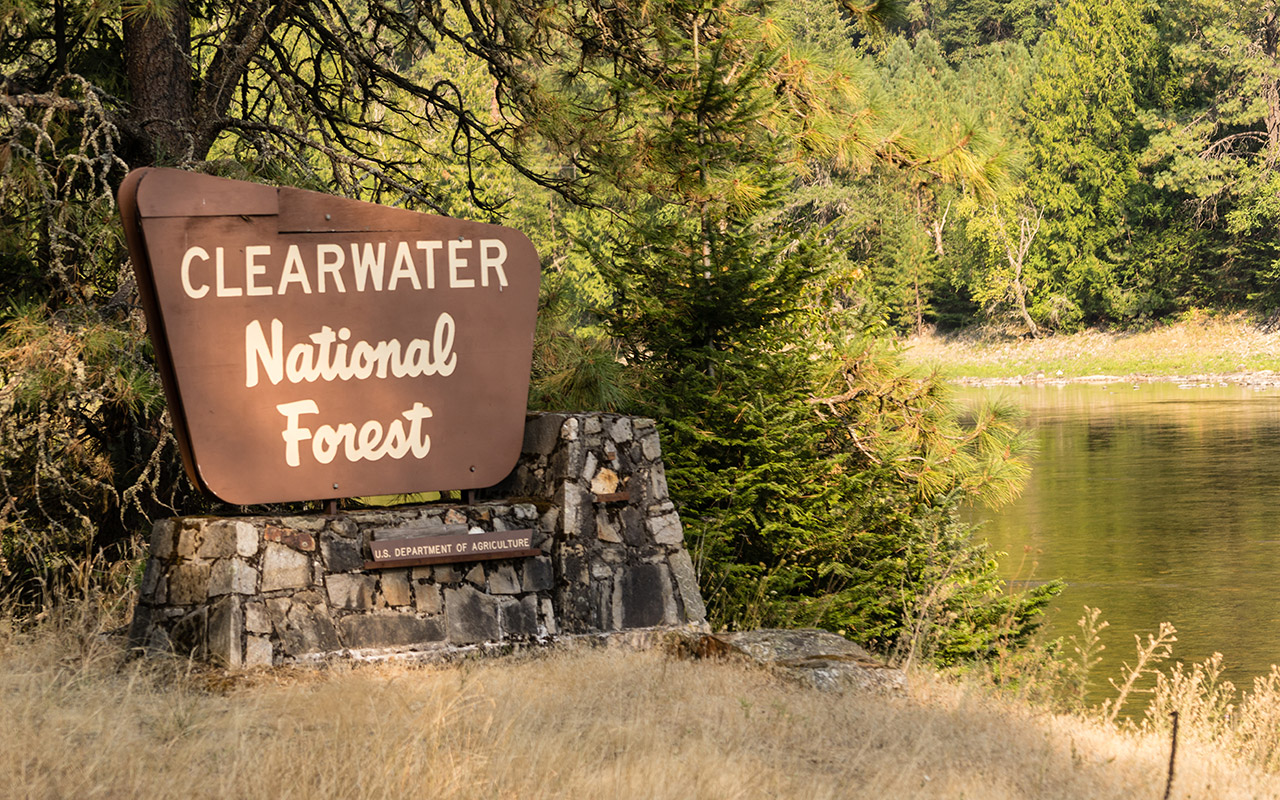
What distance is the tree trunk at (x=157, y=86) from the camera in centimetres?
941

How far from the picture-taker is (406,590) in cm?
721

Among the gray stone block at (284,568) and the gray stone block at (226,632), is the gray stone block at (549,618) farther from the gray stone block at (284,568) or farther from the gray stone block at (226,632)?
the gray stone block at (226,632)

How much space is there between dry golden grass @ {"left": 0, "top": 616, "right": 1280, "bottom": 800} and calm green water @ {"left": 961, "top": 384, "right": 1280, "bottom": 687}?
3963 mm

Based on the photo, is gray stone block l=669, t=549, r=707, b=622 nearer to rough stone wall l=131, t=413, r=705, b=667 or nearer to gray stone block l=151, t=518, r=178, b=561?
rough stone wall l=131, t=413, r=705, b=667

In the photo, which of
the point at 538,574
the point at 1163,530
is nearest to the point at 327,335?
the point at 538,574

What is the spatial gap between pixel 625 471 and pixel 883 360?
4243mm

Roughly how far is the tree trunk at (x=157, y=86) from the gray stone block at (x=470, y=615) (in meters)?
4.15

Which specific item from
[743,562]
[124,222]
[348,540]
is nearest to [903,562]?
[743,562]

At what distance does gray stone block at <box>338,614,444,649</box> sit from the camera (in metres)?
7.03

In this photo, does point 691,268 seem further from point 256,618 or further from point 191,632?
point 191,632

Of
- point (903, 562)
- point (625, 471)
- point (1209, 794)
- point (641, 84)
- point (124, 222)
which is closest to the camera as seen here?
point (1209, 794)

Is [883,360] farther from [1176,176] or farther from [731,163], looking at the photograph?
[1176,176]

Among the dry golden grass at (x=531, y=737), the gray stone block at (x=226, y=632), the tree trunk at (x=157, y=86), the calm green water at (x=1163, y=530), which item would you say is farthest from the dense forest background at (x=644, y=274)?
the dry golden grass at (x=531, y=737)

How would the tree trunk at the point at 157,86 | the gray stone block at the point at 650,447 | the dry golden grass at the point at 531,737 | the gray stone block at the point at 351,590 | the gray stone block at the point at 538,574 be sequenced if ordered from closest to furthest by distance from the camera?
1. the dry golden grass at the point at 531,737
2. the gray stone block at the point at 351,590
3. the gray stone block at the point at 538,574
4. the gray stone block at the point at 650,447
5. the tree trunk at the point at 157,86
